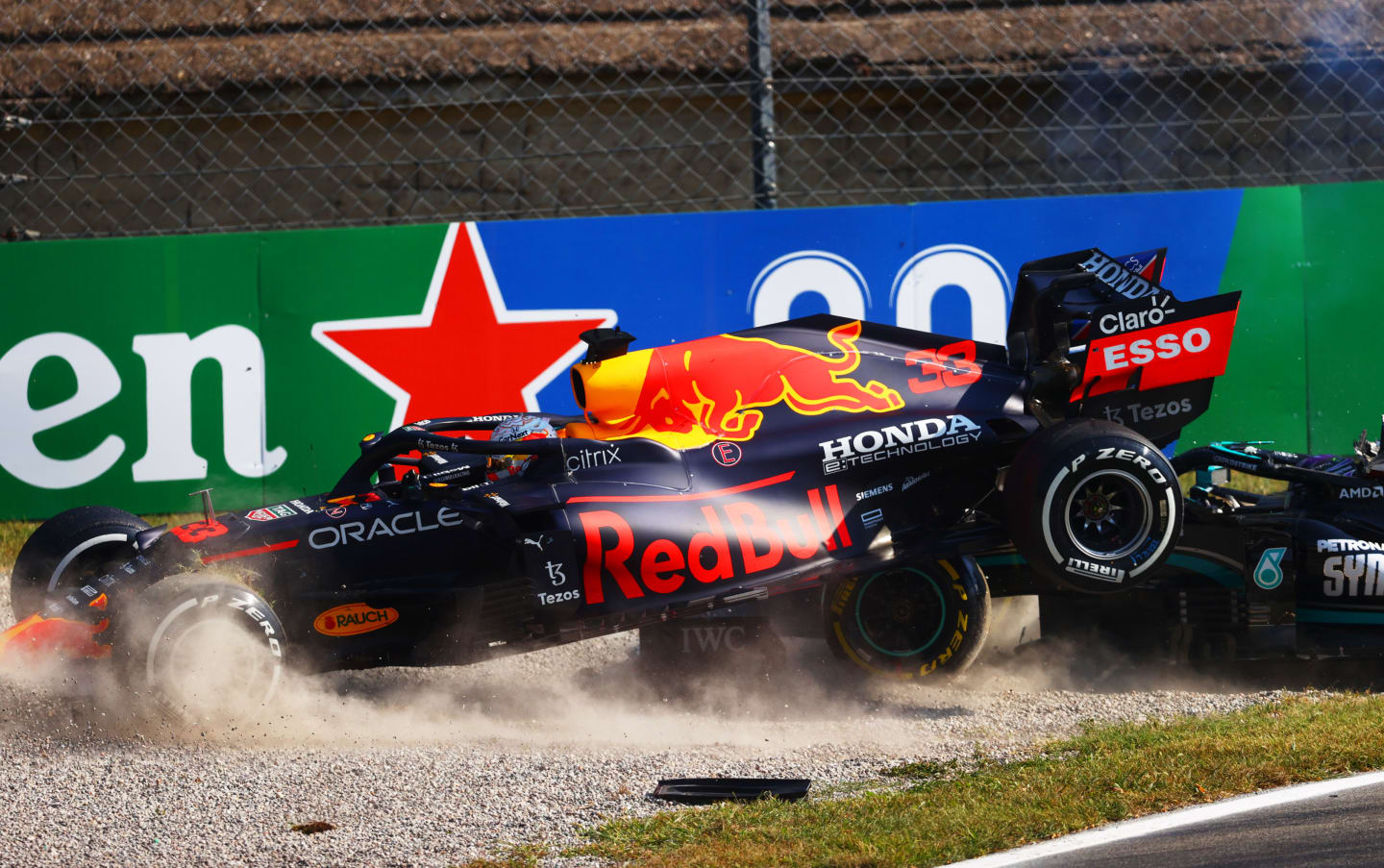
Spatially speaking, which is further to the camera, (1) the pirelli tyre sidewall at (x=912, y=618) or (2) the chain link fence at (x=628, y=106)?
(2) the chain link fence at (x=628, y=106)

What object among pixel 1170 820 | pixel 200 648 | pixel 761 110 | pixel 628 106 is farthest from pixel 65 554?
pixel 628 106

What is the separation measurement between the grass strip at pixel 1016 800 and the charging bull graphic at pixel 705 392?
57.4 inches

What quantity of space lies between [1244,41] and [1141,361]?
6832 mm

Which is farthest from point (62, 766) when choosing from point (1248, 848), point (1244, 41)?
point (1244, 41)

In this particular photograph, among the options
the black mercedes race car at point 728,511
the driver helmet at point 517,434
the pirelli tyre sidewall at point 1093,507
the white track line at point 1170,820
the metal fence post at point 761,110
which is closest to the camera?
the white track line at point 1170,820

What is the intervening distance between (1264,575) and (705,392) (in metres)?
2.20

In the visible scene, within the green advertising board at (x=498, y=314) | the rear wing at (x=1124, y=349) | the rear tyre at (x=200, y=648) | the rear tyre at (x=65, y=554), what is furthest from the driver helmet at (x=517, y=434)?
the green advertising board at (x=498, y=314)

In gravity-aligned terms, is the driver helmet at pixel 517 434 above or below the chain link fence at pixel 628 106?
below

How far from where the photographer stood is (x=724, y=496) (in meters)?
5.36

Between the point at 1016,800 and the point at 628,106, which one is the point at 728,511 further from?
the point at 628,106

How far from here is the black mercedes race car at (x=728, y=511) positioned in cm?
516

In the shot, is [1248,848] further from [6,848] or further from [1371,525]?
[6,848]

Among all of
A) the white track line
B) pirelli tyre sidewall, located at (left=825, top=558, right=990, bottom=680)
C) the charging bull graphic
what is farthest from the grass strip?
the charging bull graphic

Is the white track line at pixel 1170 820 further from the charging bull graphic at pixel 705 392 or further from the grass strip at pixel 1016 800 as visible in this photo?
the charging bull graphic at pixel 705 392
